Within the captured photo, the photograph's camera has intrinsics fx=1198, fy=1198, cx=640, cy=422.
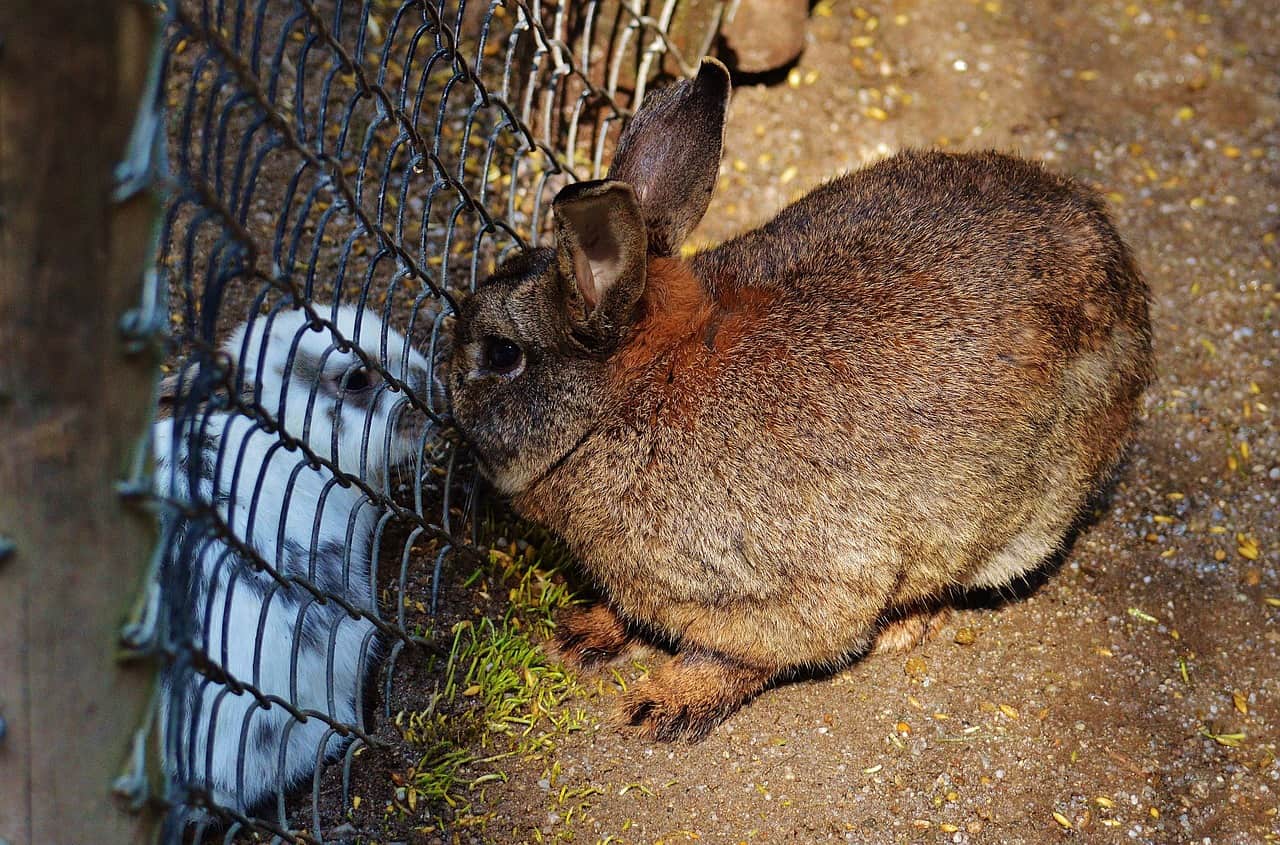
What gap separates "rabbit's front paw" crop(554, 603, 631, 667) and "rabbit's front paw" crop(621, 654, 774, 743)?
0.50 feet

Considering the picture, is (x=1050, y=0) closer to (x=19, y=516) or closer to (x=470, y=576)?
(x=470, y=576)

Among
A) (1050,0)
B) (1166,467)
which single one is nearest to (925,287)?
(1166,467)

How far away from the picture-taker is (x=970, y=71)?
4637 millimetres

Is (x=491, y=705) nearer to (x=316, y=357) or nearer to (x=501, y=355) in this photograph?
(x=501, y=355)

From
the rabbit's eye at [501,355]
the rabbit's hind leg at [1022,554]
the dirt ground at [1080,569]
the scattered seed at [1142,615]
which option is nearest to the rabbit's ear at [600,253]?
the rabbit's eye at [501,355]

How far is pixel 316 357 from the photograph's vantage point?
3.32m

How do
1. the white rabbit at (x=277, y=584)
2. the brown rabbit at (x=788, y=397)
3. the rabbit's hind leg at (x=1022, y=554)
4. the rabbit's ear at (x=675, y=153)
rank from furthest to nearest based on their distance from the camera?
1. the rabbit's hind leg at (x=1022, y=554)
2. the rabbit's ear at (x=675, y=153)
3. the brown rabbit at (x=788, y=397)
4. the white rabbit at (x=277, y=584)

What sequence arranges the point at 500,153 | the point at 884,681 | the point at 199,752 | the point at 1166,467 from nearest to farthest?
1. the point at 199,752
2. the point at 884,681
3. the point at 1166,467
4. the point at 500,153

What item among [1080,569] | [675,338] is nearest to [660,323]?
[675,338]

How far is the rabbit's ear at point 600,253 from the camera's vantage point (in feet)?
7.90

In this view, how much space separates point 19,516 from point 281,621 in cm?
126

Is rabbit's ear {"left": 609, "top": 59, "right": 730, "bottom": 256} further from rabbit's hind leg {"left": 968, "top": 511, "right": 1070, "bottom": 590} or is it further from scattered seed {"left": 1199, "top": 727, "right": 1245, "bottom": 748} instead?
scattered seed {"left": 1199, "top": 727, "right": 1245, "bottom": 748}

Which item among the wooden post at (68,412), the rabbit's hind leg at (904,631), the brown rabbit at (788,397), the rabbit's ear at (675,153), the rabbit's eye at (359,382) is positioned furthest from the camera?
the rabbit's eye at (359,382)

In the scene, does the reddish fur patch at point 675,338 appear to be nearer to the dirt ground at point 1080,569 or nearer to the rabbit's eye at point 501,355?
the rabbit's eye at point 501,355
